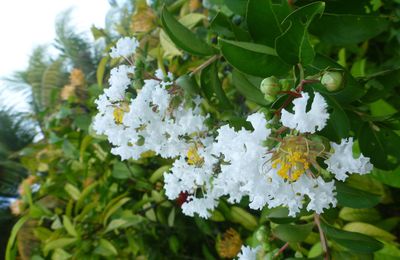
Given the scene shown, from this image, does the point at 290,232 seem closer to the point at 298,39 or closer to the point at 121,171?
the point at 298,39

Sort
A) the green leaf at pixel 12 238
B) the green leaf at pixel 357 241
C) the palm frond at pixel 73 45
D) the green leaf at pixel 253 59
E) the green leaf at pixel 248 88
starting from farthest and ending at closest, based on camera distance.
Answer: the palm frond at pixel 73 45
the green leaf at pixel 12 238
the green leaf at pixel 248 88
the green leaf at pixel 357 241
the green leaf at pixel 253 59

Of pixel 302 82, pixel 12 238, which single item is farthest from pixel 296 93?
pixel 12 238

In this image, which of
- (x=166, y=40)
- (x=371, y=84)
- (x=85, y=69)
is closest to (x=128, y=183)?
(x=166, y=40)

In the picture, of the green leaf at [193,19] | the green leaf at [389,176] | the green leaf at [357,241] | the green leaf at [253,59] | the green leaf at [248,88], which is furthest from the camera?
the green leaf at [193,19]

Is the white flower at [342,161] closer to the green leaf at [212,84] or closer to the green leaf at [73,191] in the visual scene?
the green leaf at [212,84]

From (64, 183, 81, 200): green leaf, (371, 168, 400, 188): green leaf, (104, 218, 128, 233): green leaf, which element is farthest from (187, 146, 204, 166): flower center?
(64, 183, 81, 200): green leaf

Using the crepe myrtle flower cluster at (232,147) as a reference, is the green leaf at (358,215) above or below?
below

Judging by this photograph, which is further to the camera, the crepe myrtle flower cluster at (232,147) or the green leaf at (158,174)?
the green leaf at (158,174)

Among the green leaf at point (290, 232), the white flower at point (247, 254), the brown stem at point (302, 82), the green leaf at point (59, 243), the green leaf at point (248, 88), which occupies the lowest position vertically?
the green leaf at point (59, 243)

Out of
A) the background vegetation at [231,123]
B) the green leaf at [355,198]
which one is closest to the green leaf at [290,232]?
the background vegetation at [231,123]
